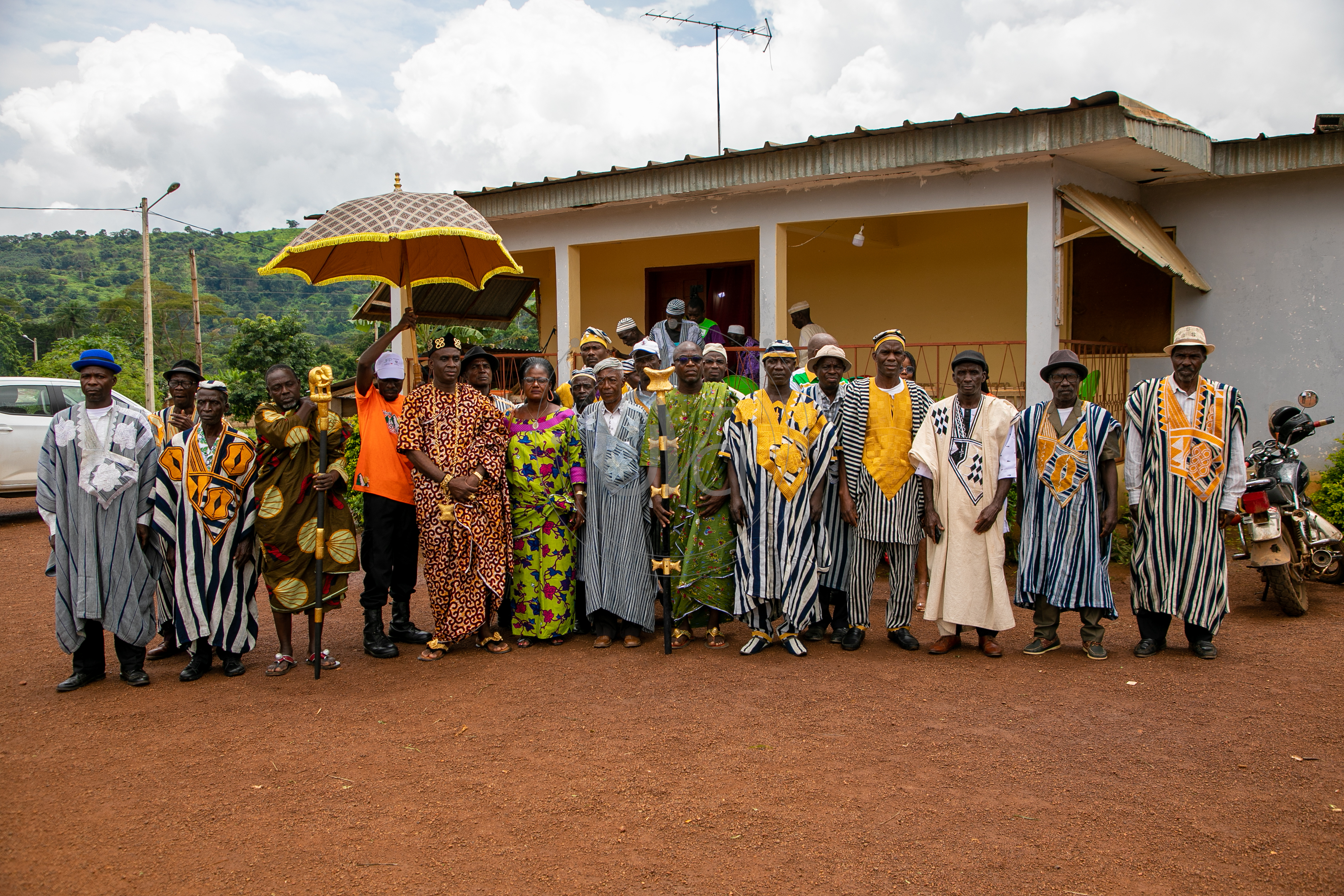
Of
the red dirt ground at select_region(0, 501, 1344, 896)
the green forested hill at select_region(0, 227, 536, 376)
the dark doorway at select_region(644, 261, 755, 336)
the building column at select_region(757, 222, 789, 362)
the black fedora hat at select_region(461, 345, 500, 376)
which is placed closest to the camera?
the red dirt ground at select_region(0, 501, 1344, 896)

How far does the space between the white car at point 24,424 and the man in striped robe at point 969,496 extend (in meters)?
10.6

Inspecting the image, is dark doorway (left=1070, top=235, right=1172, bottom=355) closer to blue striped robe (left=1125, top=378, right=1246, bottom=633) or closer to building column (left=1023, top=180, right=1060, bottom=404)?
building column (left=1023, top=180, right=1060, bottom=404)

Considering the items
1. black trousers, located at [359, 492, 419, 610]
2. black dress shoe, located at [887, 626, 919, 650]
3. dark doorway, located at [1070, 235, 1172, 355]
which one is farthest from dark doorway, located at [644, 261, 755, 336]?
black trousers, located at [359, 492, 419, 610]

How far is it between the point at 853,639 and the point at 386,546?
109 inches

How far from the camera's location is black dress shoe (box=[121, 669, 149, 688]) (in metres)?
5.10

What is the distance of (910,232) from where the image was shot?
435 inches

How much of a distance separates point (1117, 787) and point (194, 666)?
4.62m

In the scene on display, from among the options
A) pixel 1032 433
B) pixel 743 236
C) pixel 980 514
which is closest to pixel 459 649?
pixel 980 514

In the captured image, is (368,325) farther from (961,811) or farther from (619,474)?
(961,811)

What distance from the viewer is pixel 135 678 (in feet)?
16.8

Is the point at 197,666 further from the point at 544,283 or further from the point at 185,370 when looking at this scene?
the point at 544,283

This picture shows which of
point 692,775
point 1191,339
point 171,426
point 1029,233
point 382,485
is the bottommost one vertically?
point 692,775

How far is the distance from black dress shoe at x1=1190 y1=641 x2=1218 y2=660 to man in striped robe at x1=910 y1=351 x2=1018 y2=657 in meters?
1.04

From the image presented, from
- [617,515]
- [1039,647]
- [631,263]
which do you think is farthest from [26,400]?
[1039,647]
